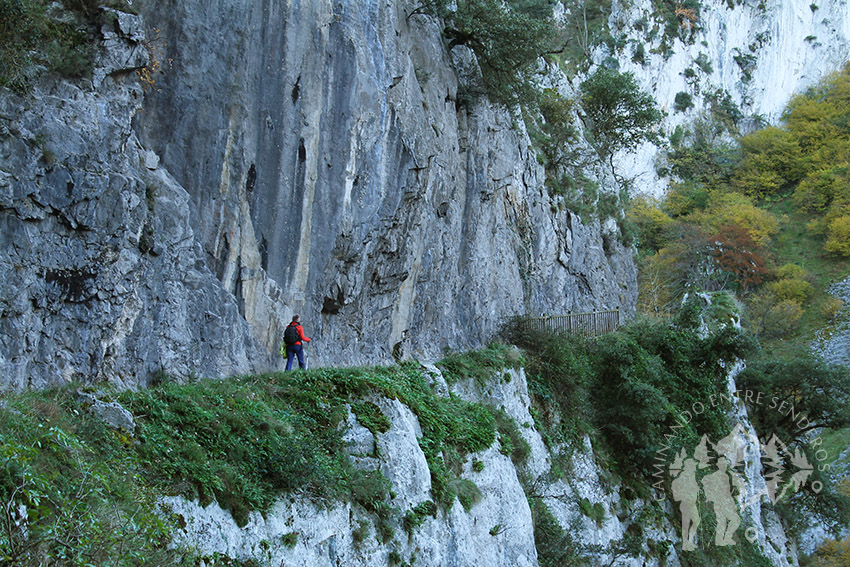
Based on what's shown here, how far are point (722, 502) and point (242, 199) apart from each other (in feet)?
58.9

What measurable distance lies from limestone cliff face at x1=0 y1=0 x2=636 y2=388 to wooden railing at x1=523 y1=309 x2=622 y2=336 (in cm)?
167

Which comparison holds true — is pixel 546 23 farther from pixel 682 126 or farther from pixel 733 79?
pixel 733 79

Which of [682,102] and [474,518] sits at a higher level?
[682,102]

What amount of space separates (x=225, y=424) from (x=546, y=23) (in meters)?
16.3

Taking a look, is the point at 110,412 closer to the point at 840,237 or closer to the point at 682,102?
the point at 840,237

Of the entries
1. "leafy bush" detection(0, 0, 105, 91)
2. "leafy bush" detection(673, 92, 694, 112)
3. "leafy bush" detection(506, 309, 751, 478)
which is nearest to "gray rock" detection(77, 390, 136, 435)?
"leafy bush" detection(0, 0, 105, 91)

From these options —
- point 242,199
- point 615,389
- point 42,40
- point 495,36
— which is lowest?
point 615,389

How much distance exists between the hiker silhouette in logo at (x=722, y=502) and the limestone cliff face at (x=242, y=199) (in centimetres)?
904

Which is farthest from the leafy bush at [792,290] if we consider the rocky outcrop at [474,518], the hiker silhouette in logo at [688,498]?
the hiker silhouette in logo at [688,498]

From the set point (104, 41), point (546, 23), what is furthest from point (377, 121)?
point (546, 23)

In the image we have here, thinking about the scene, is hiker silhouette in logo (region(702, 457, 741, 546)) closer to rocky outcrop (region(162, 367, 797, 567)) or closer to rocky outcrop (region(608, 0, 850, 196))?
rocky outcrop (region(162, 367, 797, 567))

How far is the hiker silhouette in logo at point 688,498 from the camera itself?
807 inches

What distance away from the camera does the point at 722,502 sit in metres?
22.0

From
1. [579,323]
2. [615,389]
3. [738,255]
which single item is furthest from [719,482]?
[738,255]
